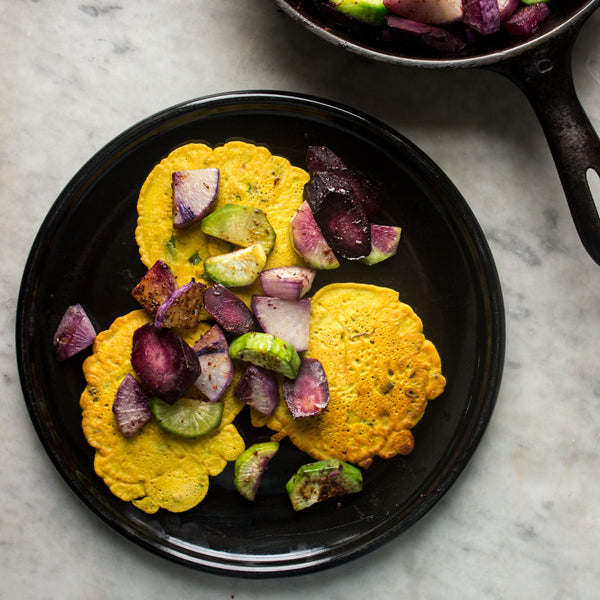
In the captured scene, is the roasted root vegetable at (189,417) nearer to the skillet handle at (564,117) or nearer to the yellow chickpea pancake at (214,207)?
the yellow chickpea pancake at (214,207)

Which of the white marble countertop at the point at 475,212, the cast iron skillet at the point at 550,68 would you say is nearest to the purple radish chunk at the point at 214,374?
the white marble countertop at the point at 475,212

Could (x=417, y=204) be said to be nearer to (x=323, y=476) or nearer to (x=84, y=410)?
(x=323, y=476)

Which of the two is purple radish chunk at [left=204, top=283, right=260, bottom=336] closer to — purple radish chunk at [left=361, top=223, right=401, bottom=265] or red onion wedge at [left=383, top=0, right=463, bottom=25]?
purple radish chunk at [left=361, top=223, right=401, bottom=265]

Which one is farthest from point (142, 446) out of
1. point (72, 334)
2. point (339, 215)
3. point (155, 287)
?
point (339, 215)

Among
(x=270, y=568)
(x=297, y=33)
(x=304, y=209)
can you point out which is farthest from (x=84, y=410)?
(x=297, y=33)

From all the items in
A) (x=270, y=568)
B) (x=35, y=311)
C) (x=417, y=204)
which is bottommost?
(x=270, y=568)

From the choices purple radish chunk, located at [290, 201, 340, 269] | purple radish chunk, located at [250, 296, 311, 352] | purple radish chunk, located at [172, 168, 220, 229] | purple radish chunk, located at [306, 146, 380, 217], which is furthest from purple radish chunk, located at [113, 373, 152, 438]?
purple radish chunk, located at [306, 146, 380, 217]
